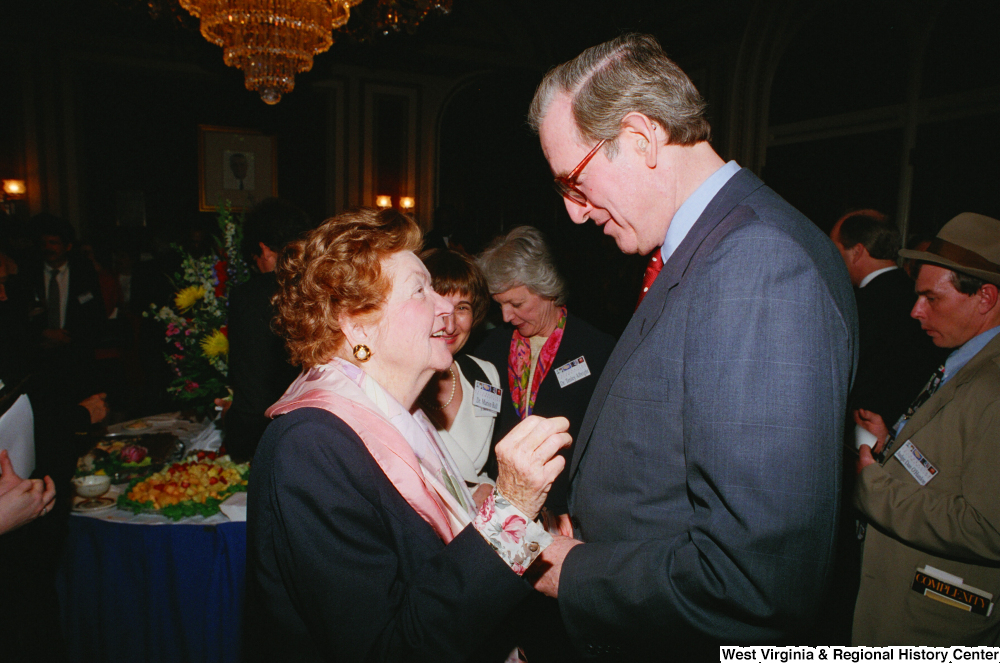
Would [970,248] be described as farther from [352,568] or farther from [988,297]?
[352,568]

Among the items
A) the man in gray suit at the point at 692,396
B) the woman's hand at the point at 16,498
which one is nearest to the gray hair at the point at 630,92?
the man in gray suit at the point at 692,396

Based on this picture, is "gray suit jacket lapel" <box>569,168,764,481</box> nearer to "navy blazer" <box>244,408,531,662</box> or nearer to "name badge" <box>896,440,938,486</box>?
"navy blazer" <box>244,408,531,662</box>

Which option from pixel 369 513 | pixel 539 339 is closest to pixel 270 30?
pixel 539 339

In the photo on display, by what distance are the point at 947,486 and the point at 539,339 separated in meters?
1.72

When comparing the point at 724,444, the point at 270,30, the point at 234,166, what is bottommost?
the point at 724,444

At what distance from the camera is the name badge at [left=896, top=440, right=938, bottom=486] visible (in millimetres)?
1757

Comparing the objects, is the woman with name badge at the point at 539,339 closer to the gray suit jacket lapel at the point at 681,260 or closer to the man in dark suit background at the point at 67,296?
the gray suit jacket lapel at the point at 681,260

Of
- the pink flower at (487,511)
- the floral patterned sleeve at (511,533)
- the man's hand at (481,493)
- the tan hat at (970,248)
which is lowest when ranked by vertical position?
the man's hand at (481,493)

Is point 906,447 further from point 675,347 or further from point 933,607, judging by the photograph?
point 675,347

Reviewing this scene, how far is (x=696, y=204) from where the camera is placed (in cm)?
111

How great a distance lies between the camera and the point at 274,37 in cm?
420

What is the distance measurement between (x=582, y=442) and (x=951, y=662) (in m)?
1.25

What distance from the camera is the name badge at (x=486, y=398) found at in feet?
7.99

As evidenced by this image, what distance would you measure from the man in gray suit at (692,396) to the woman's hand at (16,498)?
1517 mm
